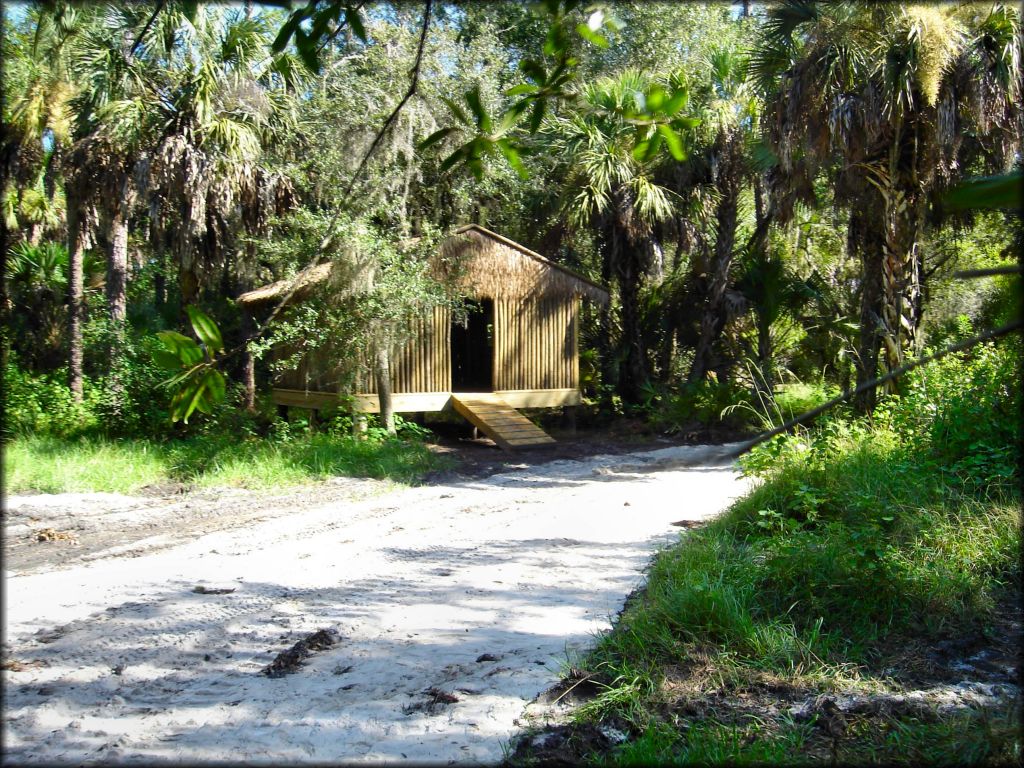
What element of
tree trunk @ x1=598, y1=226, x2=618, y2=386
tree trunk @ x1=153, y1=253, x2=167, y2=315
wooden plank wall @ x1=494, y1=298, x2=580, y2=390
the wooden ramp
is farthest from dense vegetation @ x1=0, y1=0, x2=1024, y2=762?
wooden plank wall @ x1=494, y1=298, x2=580, y2=390

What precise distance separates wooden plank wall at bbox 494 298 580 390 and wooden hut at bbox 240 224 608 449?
0.02 metres

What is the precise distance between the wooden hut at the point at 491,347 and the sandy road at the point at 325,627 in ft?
19.2

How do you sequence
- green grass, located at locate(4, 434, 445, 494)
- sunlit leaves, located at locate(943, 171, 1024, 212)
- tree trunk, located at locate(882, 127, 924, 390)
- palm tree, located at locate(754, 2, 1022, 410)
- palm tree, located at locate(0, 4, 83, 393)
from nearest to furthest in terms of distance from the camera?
sunlit leaves, located at locate(943, 171, 1024, 212), palm tree, located at locate(754, 2, 1022, 410), green grass, located at locate(4, 434, 445, 494), tree trunk, located at locate(882, 127, 924, 390), palm tree, located at locate(0, 4, 83, 393)

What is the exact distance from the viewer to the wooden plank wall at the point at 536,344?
698 inches

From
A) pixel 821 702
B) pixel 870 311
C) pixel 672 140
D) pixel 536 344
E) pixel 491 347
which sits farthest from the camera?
pixel 536 344

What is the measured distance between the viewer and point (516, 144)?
9.49ft

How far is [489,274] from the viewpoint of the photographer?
16391 millimetres

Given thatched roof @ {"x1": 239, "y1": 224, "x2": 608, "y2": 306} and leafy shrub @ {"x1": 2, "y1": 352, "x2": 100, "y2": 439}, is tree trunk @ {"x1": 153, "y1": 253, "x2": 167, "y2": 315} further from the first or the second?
thatched roof @ {"x1": 239, "y1": 224, "x2": 608, "y2": 306}

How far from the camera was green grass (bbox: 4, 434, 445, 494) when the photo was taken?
1102 cm

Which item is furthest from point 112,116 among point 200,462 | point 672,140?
point 672,140

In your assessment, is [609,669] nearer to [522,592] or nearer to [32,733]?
[522,592]

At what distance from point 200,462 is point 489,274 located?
6672mm

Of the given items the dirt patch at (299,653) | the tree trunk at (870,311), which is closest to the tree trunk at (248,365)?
the tree trunk at (870,311)

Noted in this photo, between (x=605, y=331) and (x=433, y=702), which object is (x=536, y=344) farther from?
(x=433, y=702)
